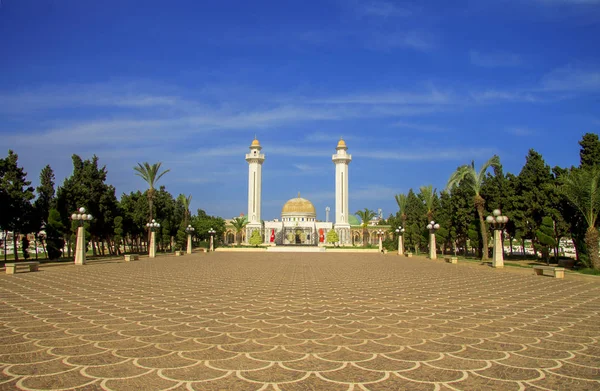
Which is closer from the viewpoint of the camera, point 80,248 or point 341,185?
point 80,248

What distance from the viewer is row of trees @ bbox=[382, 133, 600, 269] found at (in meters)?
19.2

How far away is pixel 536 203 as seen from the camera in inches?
1048

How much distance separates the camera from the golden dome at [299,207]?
279 feet

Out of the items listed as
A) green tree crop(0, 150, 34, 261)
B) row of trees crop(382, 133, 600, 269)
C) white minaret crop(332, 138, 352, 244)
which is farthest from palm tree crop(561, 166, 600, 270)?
white minaret crop(332, 138, 352, 244)

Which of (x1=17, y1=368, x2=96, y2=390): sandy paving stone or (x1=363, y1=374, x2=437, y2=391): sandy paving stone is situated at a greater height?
(x1=17, y1=368, x2=96, y2=390): sandy paving stone

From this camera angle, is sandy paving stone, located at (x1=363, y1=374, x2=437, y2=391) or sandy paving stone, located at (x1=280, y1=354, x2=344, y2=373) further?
sandy paving stone, located at (x1=280, y1=354, x2=344, y2=373)

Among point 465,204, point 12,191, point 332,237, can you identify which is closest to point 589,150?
point 465,204

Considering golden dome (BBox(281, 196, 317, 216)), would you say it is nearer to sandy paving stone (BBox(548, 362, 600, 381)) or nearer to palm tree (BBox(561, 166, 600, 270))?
palm tree (BBox(561, 166, 600, 270))

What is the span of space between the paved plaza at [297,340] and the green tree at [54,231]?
1967 centimetres

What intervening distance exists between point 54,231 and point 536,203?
29002 millimetres

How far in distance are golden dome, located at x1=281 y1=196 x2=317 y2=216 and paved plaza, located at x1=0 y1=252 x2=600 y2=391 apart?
73.3m

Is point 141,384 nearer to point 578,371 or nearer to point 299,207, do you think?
point 578,371

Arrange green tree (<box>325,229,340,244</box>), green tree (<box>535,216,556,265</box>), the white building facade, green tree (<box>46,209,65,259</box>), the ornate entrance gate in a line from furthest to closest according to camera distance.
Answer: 1. the ornate entrance gate
2. the white building facade
3. green tree (<box>325,229,340,244</box>)
4. green tree (<box>46,209,65,259</box>)
5. green tree (<box>535,216,556,265</box>)

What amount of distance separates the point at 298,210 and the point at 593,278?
69463 mm
